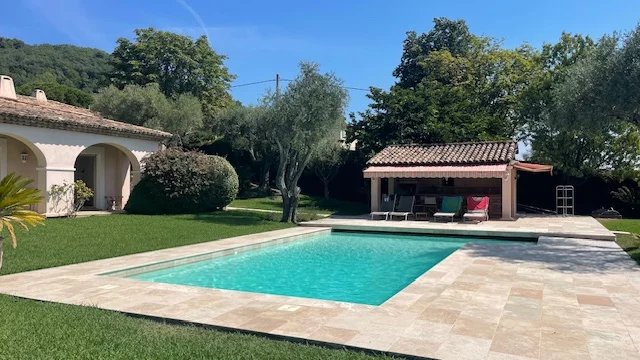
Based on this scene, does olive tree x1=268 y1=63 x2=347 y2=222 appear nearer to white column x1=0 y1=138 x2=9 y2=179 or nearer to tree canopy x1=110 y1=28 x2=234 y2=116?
white column x1=0 y1=138 x2=9 y2=179

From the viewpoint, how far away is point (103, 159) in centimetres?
2950

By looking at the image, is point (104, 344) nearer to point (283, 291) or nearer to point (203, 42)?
point (283, 291)

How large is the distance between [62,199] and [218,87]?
38.0 m

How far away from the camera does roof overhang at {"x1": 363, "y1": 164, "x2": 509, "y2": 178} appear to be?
84.3 ft

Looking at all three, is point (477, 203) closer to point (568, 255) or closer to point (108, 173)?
point (568, 255)

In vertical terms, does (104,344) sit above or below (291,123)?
below

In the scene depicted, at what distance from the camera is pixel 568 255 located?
1444cm

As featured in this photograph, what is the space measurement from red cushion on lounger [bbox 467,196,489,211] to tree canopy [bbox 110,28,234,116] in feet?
120

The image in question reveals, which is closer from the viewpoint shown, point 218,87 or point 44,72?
point 218,87

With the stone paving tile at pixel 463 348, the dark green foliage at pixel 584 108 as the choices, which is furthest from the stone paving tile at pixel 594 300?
the dark green foliage at pixel 584 108

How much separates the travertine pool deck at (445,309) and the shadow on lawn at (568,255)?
0.49 ft

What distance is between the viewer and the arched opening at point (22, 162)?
23844 millimetres

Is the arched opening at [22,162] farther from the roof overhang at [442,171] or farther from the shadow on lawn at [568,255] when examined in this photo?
the shadow on lawn at [568,255]

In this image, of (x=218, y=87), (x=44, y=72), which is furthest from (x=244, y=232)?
(x=44, y=72)
